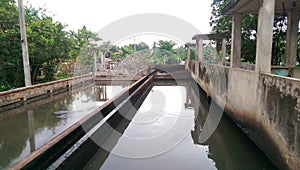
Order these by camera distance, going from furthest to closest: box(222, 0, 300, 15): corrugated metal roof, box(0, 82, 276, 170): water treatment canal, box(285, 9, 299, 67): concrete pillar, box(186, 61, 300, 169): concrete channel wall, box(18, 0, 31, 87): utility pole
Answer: box(18, 0, 31, 87): utility pole
box(285, 9, 299, 67): concrete pillar
box(222, 0, 300, 15): corrugated metal roof
box(0, 82, 276, 170): water treatment canal
box(186, 61, 300, 169): concrete channel wall

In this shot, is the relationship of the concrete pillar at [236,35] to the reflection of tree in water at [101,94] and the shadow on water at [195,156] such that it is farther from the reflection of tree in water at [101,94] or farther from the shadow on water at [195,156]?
the reflection of tree in water at [101,94]

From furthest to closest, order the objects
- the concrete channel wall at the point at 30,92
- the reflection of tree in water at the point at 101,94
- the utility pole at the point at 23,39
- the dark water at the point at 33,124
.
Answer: the reflection of tree in water at the point at 101,94 < the utility pole at the point at 23,39 < the concrete channel wall at the point at 30,92 < the dark water at the point at 33,124

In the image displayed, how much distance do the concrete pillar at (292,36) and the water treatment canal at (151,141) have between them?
334 cm

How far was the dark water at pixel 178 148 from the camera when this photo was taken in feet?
13.3

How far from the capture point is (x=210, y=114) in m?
7.56

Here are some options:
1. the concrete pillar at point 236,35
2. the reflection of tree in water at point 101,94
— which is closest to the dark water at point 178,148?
the concrete pillar at point 236,35

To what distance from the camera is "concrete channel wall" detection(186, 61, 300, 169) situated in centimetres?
305

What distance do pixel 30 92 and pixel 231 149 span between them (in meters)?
8.15

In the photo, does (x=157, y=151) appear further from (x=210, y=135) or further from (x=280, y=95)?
(x=280, y=95)

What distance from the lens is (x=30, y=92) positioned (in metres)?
9.15

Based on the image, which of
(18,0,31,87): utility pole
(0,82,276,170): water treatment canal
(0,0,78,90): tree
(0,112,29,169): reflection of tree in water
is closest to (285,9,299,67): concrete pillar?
(0,82,276,170): water treatment canal

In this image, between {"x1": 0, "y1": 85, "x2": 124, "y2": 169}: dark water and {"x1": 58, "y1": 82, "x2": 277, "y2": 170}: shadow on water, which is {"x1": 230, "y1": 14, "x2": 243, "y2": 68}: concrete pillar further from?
{"x1": 0, "y1": 85, "x2": 124, "y2": 169}: dark water

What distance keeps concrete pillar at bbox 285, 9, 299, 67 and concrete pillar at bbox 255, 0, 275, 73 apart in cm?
404

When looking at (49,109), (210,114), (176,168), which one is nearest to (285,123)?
(176,168)
